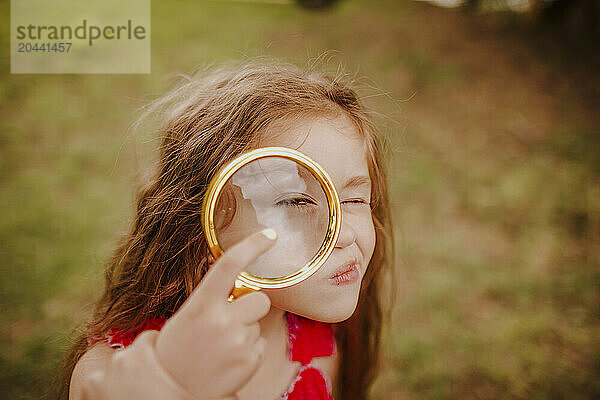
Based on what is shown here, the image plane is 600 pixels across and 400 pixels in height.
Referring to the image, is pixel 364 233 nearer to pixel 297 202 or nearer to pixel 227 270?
pixel 297 202

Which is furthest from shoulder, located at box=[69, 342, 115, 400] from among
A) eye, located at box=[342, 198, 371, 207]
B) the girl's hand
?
eye, located at box=[342, 198, 371, 207]

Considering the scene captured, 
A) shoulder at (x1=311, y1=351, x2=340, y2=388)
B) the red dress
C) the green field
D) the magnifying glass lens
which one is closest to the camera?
the magnifying glass lens

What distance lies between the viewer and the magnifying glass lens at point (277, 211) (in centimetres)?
85

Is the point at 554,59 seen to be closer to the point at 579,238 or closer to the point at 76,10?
the point at 579,238

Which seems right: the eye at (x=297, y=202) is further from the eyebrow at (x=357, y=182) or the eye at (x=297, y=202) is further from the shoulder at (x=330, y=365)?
the shoulder at (x=330, y=365)

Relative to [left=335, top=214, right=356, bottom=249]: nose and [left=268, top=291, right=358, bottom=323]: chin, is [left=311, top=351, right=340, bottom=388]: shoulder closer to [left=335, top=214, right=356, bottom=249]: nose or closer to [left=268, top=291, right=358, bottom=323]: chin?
[left=268, top=291, right=358, bottom=323]: chin

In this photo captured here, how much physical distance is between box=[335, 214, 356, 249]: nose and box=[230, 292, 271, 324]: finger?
0.26m

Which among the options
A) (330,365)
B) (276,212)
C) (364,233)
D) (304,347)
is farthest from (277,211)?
(330,365)

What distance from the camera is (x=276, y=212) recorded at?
2.94 ft

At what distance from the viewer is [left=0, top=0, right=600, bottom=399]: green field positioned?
5.94 ft

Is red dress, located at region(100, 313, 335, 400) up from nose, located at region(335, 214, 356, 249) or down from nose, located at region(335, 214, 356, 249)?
down

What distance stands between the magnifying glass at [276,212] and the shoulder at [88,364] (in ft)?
1.18

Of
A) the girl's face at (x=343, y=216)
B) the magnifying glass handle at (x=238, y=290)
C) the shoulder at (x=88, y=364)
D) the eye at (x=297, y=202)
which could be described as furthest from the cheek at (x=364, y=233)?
the shoulder at (x=88, y=364)

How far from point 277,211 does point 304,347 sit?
398 millimetres
